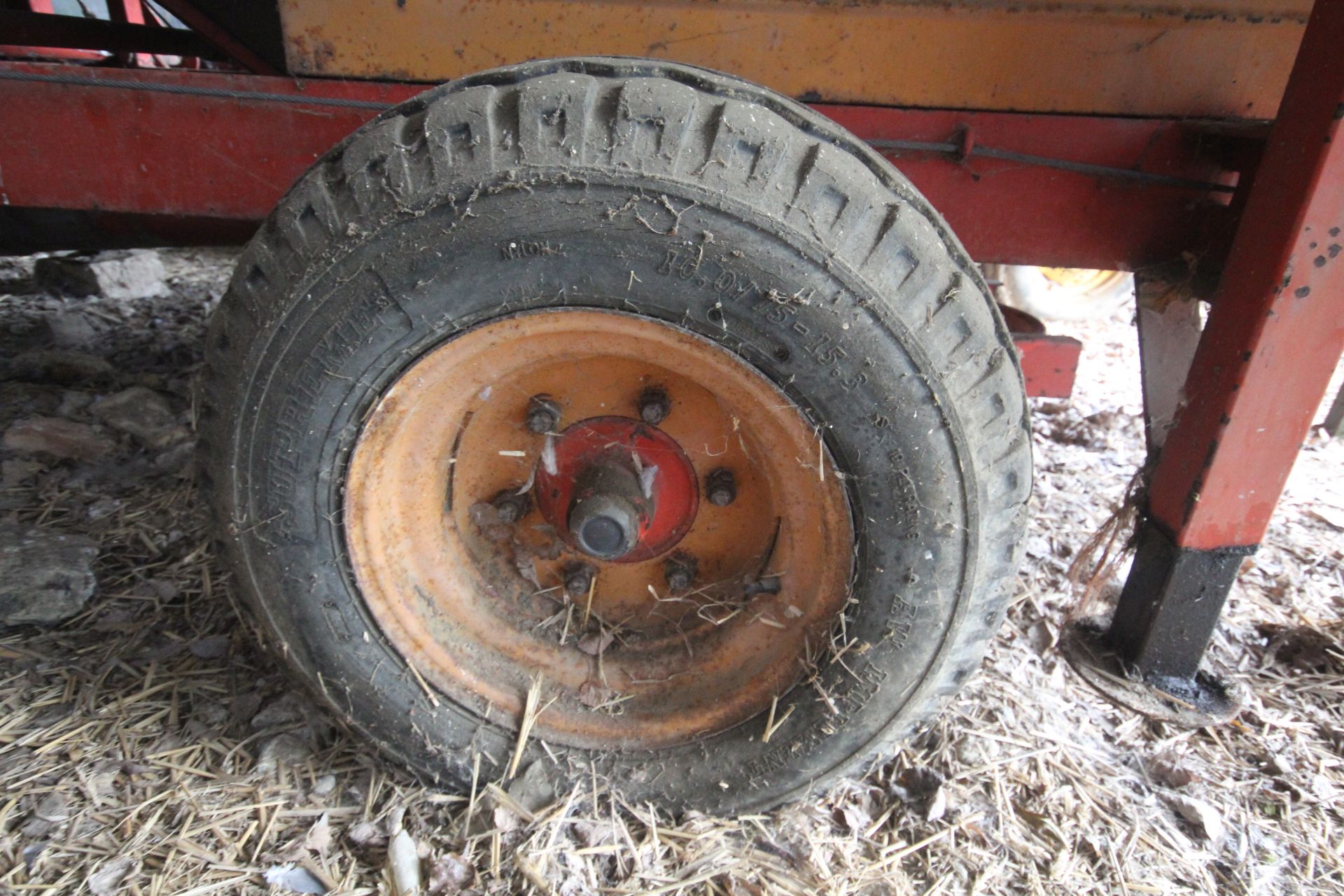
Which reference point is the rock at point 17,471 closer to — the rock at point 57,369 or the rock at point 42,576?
the rock at point 42,576

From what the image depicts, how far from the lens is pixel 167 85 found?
1885mm

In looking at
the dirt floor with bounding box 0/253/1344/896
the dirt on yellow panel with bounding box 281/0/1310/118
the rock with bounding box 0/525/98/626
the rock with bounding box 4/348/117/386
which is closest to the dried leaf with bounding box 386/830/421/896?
the dirt floor with bounding box 0/253/1344/896

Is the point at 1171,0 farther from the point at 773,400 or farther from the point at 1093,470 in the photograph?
the point at 1093,470

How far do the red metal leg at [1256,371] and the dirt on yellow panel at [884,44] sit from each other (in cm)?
23

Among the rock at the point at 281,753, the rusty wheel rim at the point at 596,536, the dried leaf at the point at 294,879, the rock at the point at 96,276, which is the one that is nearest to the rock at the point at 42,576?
the rock at the point at 281,753

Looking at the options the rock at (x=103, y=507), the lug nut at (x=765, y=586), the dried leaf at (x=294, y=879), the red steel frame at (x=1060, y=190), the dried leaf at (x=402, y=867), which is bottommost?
the dried leaf at (x=294, y=879)

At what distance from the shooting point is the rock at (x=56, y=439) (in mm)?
3111

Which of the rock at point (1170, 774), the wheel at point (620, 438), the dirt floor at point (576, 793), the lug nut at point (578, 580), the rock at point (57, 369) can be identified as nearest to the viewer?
the wheel at point (620, 438)

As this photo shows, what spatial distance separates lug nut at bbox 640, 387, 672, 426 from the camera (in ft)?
6.00

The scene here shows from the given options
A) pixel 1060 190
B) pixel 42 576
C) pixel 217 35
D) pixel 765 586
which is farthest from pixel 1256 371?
pixel 42 576

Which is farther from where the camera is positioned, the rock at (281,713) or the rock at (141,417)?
the rock at (141,417)

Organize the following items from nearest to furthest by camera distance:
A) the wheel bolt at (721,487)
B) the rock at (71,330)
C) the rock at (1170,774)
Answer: the wheel bolt at (721,487)
the rock at (1170,774)
the rock at (71,330)

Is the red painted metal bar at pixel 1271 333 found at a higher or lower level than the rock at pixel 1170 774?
higher

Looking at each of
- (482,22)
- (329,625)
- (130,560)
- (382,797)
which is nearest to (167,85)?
(482,22)
